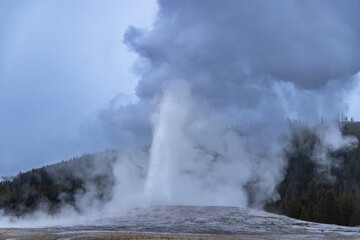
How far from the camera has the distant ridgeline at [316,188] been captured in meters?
64.1

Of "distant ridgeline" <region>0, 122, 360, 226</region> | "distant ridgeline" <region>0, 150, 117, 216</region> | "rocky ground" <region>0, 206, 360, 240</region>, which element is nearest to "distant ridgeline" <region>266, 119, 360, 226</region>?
"distant ridgeline" <region>0, 122, 360, 226</region>

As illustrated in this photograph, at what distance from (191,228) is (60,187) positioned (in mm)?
71726

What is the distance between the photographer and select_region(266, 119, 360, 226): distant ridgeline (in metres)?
64.1

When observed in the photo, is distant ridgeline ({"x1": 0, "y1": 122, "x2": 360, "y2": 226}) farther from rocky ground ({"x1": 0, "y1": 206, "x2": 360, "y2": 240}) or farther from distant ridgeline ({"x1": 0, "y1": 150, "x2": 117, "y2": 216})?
rocky ground ({"x1": 0, "y1": 206, "x2": 360, "y2": 240})

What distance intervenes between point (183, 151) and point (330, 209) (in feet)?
74.4

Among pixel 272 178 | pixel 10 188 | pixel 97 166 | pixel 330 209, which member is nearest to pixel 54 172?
pixel 10 188

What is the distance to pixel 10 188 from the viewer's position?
4466 inches

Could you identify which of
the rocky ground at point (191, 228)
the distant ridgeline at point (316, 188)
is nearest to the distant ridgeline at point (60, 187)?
the rocky ground at point (191, 228)

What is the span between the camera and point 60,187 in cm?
10000

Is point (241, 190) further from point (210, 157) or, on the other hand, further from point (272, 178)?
point (272, 178)

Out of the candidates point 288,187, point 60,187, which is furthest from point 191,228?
point 60,187

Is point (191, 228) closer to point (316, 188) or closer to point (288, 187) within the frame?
point (316, 188)

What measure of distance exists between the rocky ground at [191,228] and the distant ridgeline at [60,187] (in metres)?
23.3

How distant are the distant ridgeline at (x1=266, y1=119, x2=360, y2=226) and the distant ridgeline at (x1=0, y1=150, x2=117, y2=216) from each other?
29848 millimetres
